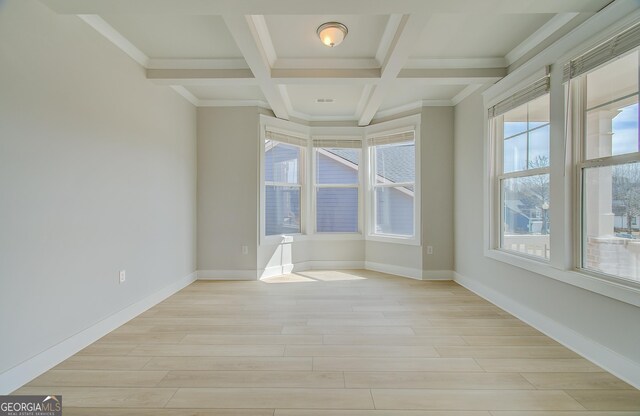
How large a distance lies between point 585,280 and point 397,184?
2.70m

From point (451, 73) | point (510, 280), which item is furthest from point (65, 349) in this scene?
point (451, 73)

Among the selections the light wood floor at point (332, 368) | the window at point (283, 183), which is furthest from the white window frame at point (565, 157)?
the window at point (283, 183)

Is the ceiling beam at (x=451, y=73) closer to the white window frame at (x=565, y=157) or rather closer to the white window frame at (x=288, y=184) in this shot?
the white window frame at (x=565, y=157)

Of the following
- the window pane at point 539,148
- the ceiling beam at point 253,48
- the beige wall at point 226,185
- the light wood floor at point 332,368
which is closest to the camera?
the light wood floor at point 332,368

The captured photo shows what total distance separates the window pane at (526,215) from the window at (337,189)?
7.45ft

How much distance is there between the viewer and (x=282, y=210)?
467cm

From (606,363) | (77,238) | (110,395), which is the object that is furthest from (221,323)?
(606,363)

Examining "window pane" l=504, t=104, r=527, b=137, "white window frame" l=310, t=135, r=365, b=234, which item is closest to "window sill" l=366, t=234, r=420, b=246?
"white window frame" l=310, t=135, r=365, b=234

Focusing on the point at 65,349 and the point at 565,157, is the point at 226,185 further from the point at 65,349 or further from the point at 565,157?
the point at 565,157

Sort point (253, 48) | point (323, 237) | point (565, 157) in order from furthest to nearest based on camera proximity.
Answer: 1. point (323, 237)
2. point (253, 48)
3. point (565, 157)

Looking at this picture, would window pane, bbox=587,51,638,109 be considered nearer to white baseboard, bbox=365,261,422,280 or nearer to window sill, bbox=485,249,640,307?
window sill, bbox=485,249,640,307

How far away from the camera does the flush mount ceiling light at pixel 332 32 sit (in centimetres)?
234

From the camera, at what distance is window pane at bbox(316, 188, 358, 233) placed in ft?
16.2

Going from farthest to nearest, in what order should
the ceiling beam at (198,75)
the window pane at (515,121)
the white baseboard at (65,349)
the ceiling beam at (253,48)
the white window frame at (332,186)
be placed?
the white window frame at (332,186), the ceiling beam at (198,75), the window pane at (515,121), the ceiling beam at (253,48), the white baseboard at (65,349)
